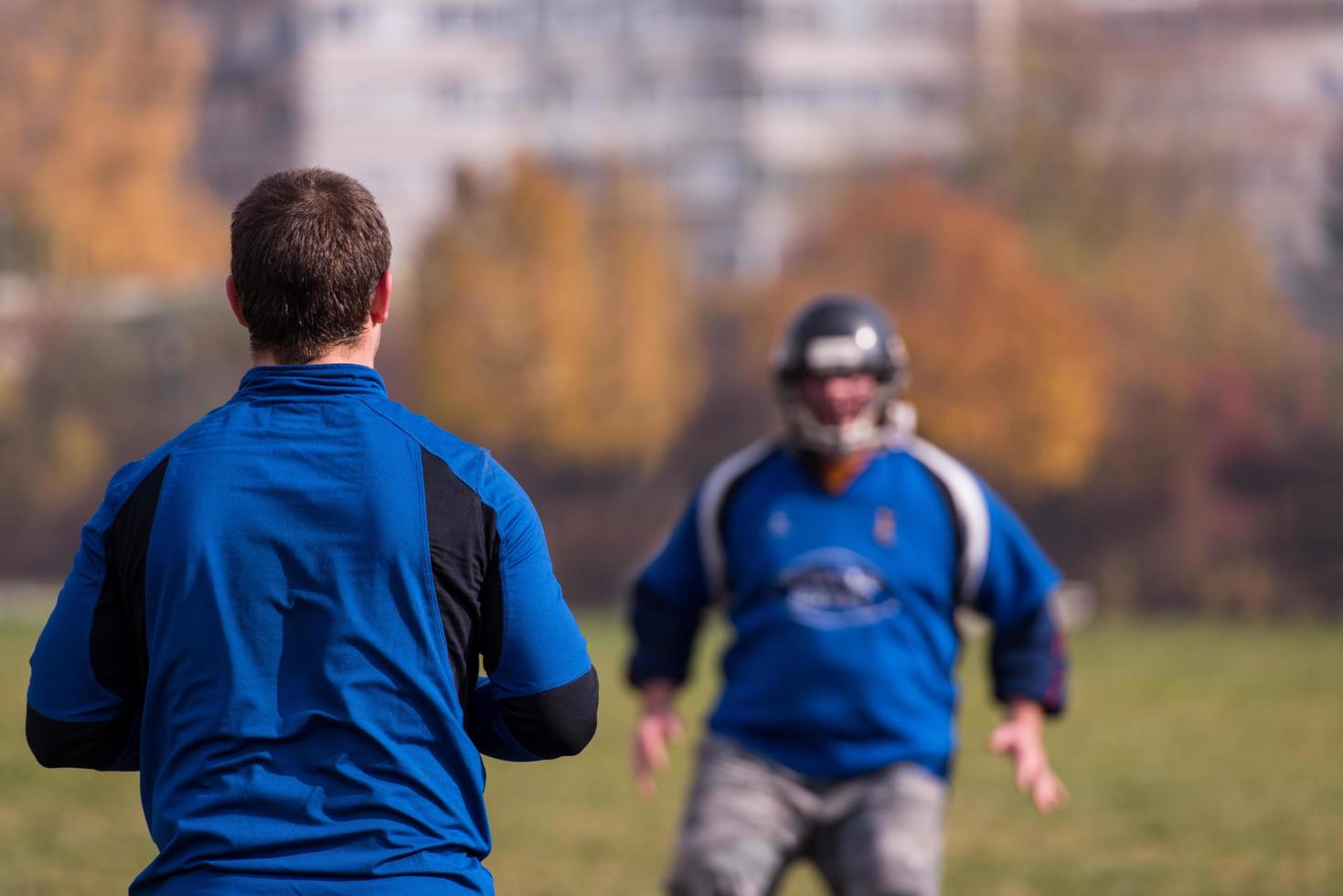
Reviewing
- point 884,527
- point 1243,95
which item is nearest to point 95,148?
point 1243,95

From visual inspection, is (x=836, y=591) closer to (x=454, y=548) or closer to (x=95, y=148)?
(x=454, y=548)

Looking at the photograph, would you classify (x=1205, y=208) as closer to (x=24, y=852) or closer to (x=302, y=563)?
(x=24, y=852)

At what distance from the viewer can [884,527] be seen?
6023mm

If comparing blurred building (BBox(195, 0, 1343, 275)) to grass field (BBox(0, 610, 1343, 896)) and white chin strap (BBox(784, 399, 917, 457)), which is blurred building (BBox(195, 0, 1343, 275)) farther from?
white chin strap (BBox(784, 399, 917, 457))

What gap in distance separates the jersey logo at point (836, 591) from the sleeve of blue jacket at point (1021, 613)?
1.29 feet

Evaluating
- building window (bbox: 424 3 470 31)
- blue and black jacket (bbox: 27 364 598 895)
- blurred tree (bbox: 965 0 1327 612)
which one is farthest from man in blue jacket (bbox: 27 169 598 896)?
building window (bbox: 424 3 470 31)

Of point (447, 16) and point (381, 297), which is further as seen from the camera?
point (447, 16)

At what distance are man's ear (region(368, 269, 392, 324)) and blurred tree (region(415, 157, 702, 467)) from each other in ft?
129

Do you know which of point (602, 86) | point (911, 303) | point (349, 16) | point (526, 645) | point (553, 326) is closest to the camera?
point (526, 645)

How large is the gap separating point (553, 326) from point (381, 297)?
40.3m

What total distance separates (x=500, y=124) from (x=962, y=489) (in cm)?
7245

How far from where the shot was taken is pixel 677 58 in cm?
7744

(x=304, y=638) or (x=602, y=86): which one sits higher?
(x=602, y=86)

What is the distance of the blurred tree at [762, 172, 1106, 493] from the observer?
40.4 meters
